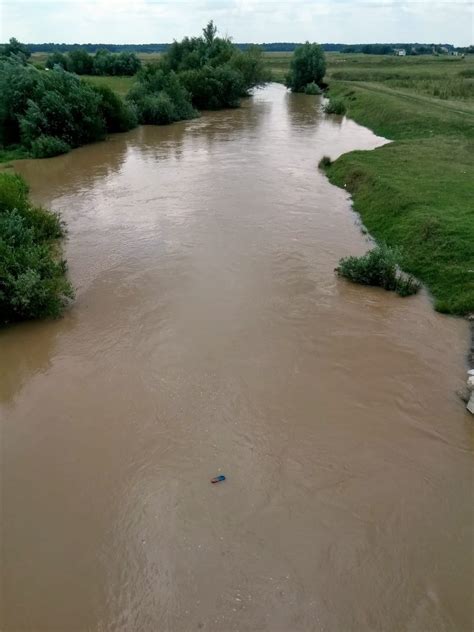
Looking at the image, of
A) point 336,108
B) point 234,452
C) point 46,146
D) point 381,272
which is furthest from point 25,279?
point 336,108

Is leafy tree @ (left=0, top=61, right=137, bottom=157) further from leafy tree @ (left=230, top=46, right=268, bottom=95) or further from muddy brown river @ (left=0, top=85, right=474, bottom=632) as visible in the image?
leafy tree @ (left=230, top=46, right=268, bottom=95)

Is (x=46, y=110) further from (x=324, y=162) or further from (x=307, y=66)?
(x=307, y=66)

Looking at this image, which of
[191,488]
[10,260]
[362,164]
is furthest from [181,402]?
[362,164]

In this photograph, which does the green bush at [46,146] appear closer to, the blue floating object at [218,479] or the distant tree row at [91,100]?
the distant tree row at [91,100]

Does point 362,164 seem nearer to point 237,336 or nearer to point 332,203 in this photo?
point 332,203

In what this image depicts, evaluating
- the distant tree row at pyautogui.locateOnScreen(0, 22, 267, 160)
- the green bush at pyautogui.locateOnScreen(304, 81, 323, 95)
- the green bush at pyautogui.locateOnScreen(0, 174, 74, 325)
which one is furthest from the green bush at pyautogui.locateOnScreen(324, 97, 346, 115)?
the green bush at pyautogui.locateOnScreen(0, 174, 74, 325)

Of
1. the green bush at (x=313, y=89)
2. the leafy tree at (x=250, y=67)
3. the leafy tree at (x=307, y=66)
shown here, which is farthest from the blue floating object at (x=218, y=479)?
the leafy tree at (x=307, y=66)
